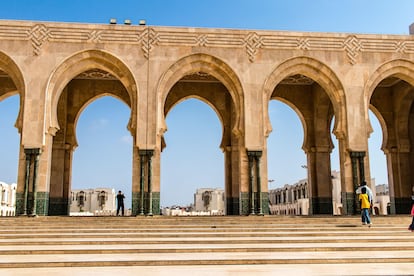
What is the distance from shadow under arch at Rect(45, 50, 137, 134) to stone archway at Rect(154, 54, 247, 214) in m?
1.25

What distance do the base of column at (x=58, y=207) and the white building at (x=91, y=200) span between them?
69.9 feet

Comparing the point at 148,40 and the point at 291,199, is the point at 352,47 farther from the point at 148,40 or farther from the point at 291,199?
the point at 291,199

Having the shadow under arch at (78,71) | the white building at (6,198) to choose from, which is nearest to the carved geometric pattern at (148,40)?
the shadow under arch at (78,71)

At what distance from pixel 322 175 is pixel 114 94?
8548 millimetres

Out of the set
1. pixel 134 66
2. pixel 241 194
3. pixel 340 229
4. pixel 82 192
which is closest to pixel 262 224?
pixel 340 229

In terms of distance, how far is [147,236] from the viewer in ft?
28.2

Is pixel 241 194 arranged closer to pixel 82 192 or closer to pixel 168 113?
pixel 168 113

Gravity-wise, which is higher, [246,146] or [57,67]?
[57,67]

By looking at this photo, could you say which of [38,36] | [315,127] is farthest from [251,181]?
[38,36]

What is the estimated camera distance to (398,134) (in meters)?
16.7

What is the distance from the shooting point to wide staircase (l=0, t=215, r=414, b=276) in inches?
219

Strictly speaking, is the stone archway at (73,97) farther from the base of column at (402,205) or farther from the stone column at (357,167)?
the base of column at (402,205)

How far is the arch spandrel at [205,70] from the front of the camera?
1315cm

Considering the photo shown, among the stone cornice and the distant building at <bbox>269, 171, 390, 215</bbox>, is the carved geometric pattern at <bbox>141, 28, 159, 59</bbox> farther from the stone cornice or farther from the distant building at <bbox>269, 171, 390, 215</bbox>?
the distant building at <bbox>269, 171, 390, 215</bbox>
